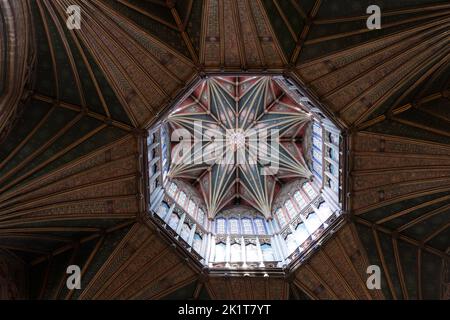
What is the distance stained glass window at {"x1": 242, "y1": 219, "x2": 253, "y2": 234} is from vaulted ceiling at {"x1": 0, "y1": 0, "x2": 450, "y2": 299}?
561 centimetres

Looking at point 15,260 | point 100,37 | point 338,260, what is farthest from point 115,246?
point 338,260

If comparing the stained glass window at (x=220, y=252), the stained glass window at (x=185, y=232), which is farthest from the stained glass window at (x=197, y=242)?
the stained glass window at (x=220, y=252)

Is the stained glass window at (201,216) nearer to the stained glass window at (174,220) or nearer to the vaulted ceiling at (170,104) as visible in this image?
the stained glass window at (174,220)

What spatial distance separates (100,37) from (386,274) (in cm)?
1566

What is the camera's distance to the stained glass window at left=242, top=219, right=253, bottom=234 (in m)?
23.3

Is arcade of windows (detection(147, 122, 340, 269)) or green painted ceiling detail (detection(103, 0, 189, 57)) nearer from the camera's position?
green painted ceiling detail (detection(103, 0, 189, 57))

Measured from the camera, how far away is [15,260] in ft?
55.7

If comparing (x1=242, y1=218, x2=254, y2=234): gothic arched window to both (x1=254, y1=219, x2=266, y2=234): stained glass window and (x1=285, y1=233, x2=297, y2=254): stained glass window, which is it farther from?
(x1=285, y1=233, x2=297, y2=254): stained glass window

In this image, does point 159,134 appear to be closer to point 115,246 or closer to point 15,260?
point 115,246

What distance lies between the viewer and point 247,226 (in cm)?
2414

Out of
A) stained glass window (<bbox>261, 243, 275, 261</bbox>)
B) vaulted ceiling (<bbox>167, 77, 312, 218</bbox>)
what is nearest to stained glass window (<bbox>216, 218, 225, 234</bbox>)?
vaulted ceiling (<bbox>167, 77, 312, 218</bbox>)

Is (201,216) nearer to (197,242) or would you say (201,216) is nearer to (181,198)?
(181,198)

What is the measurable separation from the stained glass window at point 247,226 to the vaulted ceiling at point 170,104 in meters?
5.61

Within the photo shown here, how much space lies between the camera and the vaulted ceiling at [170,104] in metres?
14.2
